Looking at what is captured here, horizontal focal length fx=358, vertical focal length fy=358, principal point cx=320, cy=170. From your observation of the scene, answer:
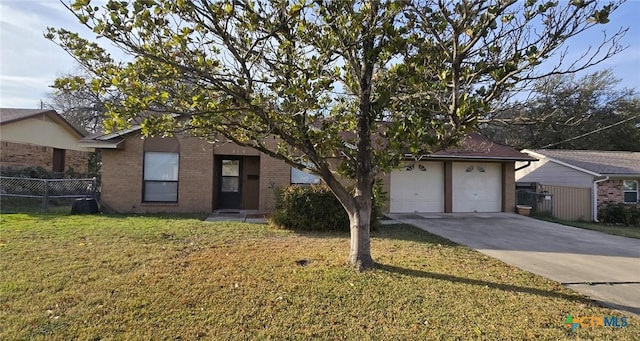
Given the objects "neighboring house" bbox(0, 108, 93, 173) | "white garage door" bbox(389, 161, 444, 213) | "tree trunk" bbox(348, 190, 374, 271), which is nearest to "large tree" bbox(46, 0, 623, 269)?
"tree trunk" bbox(348, 190, 374, 271)

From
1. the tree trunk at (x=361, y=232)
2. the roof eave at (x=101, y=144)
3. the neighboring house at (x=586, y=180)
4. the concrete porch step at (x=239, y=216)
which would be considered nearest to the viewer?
the tree trunk at (x=361, y=232)

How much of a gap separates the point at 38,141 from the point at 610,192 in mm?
27879

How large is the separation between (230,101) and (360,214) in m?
2.54

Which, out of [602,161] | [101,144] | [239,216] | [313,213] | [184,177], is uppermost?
[602,161]

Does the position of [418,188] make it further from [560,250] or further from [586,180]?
[586,180]

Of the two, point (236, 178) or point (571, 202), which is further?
point (571, 202)

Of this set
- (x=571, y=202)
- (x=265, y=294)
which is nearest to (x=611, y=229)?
(x=571, y=202)

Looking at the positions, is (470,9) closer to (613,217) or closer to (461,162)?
(461,162)

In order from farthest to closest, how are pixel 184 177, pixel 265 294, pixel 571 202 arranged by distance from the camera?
pixel 571 202
pixel 184 177
pixel 265 294

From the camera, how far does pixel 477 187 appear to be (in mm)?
15102

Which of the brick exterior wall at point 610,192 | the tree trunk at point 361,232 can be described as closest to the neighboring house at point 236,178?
the brick exterior wall at point 610,192

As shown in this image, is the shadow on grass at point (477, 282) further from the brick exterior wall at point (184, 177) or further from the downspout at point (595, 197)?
the downspout at point (595, 197)

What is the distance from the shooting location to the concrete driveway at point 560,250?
5398 millimetres

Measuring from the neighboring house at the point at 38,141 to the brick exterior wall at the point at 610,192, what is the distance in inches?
890
